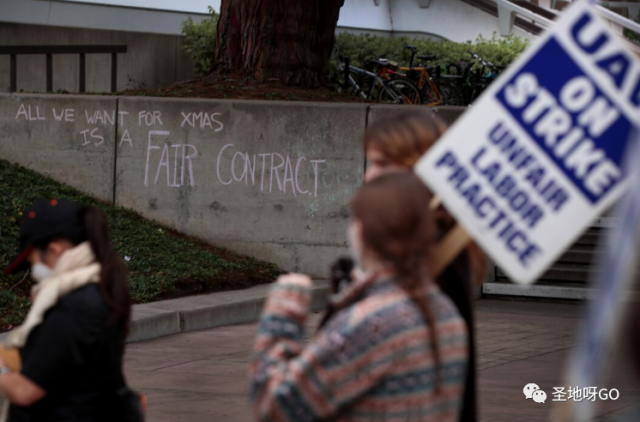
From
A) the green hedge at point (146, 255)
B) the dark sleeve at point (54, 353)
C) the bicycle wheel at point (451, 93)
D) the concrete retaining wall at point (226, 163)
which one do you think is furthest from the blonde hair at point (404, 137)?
the bicycle wheel at point (451, 93)

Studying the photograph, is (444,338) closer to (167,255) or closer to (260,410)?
(260,410)

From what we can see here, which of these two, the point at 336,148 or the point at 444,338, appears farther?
the point at 336,148

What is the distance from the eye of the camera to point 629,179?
285cm

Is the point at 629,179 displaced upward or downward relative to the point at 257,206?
upward

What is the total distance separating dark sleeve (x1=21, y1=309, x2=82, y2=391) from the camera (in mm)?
3443

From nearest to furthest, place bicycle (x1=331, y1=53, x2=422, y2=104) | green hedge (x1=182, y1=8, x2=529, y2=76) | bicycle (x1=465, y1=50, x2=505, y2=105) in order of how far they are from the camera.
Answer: green hedge (x1=182, y1=8, x2=529, y2=76)
bicycle (x1=331, y1=53, x2=422, y2=104)
bicycle (x1=465, y1=50, x2=505, y2=105)

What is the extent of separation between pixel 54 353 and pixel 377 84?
1488cm

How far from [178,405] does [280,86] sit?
681 centimetres

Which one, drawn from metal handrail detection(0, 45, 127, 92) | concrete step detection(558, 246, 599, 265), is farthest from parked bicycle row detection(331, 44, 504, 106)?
concrete step detection(558, 246, 599, 265)

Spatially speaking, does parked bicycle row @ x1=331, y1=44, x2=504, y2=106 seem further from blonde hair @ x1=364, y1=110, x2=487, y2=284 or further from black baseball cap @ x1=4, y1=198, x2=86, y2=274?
blonde hair @ x1=364, y1=110, x2=487, y2=284

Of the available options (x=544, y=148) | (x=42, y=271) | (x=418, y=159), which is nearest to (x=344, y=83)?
(x=42, y=271)

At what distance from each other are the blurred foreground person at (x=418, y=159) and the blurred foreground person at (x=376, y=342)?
1.14 ft

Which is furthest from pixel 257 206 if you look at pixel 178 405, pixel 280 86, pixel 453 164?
pixel 453 164

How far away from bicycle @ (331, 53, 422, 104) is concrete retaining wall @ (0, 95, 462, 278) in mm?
5169
